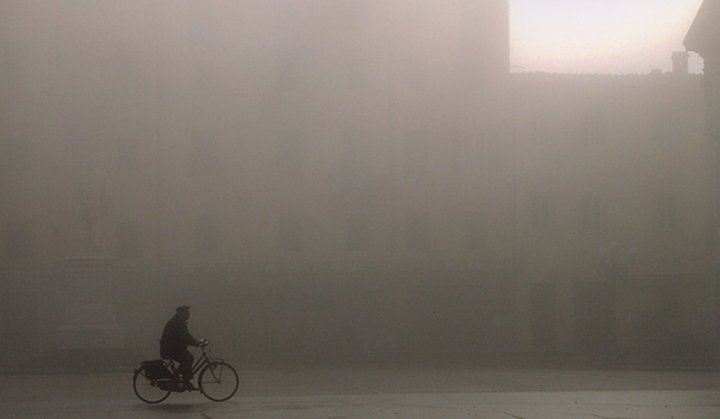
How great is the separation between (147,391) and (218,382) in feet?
4.13

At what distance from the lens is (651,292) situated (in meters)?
65.7

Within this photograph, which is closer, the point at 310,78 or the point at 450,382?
the point at 450,382

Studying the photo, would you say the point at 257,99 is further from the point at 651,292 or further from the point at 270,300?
the point at 651,292

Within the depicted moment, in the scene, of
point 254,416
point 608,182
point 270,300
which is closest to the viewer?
point 254,416

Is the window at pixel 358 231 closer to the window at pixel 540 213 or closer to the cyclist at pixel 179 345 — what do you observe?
the window at pixel 540 213

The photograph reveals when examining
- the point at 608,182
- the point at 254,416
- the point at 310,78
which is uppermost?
the point at 310,78

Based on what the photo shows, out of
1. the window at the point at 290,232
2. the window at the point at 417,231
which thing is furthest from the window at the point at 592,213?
the window at the point at 290,232

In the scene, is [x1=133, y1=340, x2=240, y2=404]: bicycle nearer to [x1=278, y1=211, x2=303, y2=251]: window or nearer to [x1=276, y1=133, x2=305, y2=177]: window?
[x1=278, y1=211, x2=303, y2=251]: window

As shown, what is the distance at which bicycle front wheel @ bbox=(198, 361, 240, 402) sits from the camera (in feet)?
73.5

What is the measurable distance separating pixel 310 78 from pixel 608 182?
1559 cm

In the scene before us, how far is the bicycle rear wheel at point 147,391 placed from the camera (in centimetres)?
2252

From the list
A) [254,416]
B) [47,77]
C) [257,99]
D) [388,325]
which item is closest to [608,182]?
[388,325]

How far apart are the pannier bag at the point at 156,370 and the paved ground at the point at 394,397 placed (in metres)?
0.51

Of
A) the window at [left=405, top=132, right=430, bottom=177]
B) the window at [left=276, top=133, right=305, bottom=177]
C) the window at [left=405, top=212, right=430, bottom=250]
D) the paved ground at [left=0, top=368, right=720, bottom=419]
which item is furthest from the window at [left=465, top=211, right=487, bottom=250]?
the paved ground at [left=0, top=368, right=720, bottom=419]
